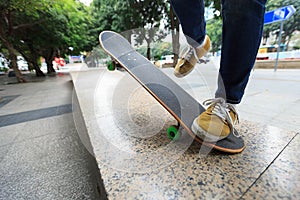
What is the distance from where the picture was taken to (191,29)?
803mm

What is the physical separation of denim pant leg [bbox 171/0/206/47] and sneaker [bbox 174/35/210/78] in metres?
0.03

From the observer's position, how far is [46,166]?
0.76 m

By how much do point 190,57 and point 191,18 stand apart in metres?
0.22

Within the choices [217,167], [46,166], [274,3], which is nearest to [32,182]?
[46,166]

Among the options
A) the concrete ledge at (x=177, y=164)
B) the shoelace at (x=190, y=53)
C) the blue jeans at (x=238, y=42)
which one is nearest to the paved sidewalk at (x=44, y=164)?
the concrete ledge at (x=177, y=164)

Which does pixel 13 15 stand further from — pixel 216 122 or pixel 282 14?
pixel 282 14

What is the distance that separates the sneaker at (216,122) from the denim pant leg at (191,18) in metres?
0.44

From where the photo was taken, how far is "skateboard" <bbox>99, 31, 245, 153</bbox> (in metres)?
0.53


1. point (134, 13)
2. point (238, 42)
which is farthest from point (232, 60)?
point (134, 13)

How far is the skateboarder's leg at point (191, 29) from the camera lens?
708 millimetres

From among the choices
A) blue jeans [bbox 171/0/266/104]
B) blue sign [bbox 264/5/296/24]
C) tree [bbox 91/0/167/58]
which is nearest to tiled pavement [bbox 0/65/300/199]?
blue jeans [bbox 171/0/266/104]

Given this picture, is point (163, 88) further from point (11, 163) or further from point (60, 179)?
point (11, 163)

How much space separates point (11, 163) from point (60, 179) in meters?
0.38

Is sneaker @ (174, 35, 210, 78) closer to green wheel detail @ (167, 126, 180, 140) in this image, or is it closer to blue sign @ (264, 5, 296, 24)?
green wheel detail @ (167, 126, 180, 140)
